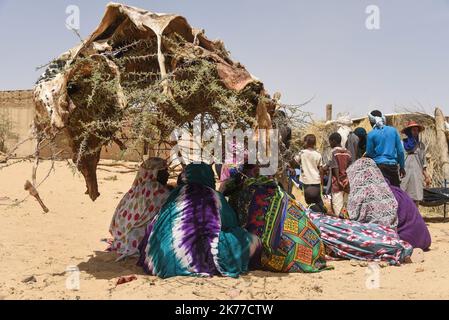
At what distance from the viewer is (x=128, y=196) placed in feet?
16.9

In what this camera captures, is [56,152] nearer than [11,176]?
Yes

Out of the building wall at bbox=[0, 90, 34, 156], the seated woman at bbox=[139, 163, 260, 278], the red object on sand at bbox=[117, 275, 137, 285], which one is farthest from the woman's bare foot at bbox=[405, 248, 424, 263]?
the building wall at bbox=[0, 90, 34, 156]

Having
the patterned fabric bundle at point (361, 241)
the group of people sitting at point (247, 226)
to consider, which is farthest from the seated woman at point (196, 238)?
the patterned fabric bundle at point (361, 241)

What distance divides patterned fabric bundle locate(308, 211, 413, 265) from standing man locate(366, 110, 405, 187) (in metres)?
1.57

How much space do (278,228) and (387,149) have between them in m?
2.89

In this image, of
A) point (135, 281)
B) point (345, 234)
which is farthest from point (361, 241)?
point (135, 281)

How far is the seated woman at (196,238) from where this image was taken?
4.17 meters

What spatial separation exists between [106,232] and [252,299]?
4162 millimetres

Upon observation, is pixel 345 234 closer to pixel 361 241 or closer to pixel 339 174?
pixel 361 241

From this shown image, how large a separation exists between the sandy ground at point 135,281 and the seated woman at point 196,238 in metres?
0.13

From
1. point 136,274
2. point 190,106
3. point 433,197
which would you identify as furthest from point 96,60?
point 433,197

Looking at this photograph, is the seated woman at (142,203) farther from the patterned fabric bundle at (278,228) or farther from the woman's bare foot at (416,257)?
the woman's bare foot at (416,257)

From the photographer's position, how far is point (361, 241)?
5.18m
